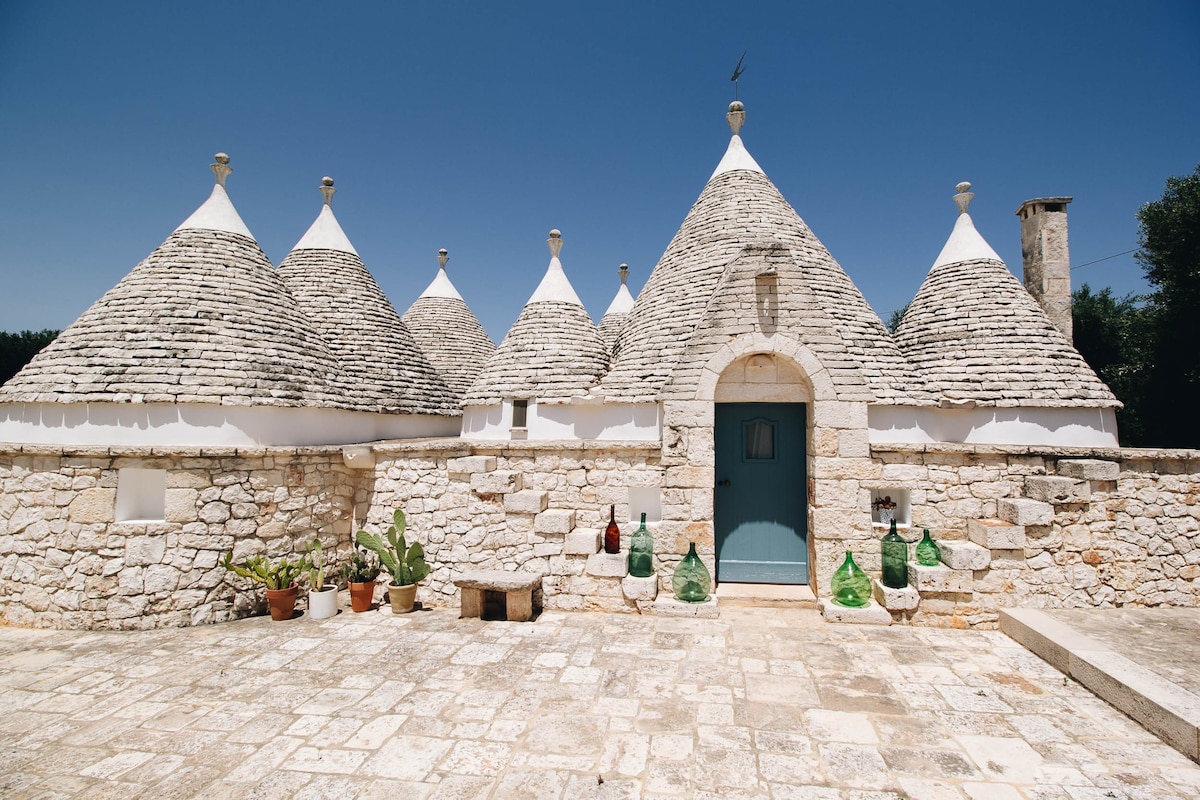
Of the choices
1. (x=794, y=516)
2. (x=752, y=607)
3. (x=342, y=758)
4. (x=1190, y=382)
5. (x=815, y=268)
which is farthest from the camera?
(x=1190, y=382)

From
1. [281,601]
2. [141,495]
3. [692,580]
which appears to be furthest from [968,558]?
[141,495]

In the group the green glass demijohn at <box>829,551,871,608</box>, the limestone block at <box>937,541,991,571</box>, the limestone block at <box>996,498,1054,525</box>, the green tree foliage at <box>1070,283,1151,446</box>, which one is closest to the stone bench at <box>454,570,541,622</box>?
the green glass demijohn at <box>829,551,871,608</box>

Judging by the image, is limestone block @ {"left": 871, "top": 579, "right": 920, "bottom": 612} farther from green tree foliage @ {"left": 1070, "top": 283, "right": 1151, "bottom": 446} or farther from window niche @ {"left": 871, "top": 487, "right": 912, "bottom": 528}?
green tree foliage @ {"left": 1070, "top": 283, "right": 1151, "bottom": 446}

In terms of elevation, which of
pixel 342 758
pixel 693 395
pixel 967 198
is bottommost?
pixel 342 758

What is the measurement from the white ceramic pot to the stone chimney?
11.9 meters

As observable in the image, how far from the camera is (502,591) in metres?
6.18

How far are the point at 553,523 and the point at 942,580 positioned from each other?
4.37 meters

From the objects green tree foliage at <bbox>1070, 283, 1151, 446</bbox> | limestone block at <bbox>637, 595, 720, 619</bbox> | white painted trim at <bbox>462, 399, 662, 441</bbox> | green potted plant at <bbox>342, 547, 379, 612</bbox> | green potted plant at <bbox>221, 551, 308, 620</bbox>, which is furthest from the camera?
green tree foliage at <bbox>1070, 283, 1151, 446</bbox>

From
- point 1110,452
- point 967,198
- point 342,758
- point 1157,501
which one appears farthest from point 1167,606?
point 342,758

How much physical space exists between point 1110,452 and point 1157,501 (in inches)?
27.7

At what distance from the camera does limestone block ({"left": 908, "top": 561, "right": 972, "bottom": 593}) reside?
5793 mm

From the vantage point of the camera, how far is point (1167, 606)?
19.3ft

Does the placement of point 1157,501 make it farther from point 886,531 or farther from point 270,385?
point 270,385

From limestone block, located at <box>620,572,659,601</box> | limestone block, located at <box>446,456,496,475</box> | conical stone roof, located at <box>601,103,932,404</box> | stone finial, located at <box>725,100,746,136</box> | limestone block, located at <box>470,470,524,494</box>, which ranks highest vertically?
stone finial, located at <box>725,100,746,136</box>
